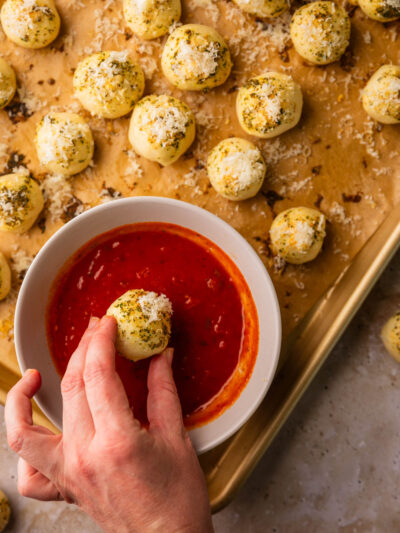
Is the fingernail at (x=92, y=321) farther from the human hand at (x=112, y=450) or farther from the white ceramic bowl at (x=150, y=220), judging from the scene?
the white ceramic bowl at (x=150, y=220)

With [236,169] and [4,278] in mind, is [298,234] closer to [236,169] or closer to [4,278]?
[236,169]

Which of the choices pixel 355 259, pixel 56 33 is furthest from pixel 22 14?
pixel 355 259

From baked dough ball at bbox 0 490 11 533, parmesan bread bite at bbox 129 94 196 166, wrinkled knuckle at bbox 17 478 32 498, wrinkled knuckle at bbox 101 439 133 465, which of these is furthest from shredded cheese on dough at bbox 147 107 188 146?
baked dough ball at bbox 0 490 11 533

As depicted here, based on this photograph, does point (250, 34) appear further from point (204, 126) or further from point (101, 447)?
point (101, 447)

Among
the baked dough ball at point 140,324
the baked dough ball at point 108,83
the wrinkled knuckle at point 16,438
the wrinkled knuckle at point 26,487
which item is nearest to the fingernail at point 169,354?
the baked dough ball at point 140,324

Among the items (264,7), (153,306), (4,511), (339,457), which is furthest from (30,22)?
(339,457)
